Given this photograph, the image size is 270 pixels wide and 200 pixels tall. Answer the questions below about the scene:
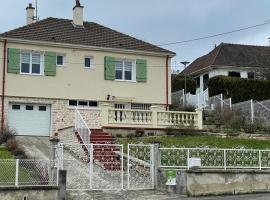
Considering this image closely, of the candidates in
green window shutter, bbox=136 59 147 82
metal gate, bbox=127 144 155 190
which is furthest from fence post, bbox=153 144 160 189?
green window shutter, bbox=136 59 147 82

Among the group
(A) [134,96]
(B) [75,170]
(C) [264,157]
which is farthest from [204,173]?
(A) [134,96]

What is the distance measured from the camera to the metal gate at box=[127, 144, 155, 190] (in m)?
21.3

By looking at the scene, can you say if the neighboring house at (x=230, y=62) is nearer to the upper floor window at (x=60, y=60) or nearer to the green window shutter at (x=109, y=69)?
the green window shutter at (x=109, y=69)

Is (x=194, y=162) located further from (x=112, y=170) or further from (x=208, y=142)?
(x=208, y=142)

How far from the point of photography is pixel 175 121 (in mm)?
34562

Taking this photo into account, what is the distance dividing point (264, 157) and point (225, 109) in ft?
51.7

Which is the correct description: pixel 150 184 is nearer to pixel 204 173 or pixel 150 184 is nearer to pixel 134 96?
pixel 204 173

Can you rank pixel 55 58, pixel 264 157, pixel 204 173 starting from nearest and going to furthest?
1. pixel 204 173
2. pixel 264 157
3. pixel 55 58

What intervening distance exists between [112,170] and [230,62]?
2983 centimetres

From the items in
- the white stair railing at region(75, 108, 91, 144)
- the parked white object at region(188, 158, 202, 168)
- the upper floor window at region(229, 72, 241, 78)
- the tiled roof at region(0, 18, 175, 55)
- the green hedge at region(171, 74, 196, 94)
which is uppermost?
the tiled roof at region(0, 18, 175, 55)

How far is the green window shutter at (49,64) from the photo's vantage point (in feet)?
116

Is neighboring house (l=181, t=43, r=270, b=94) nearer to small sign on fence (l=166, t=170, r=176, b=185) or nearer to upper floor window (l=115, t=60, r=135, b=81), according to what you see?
upper floor window (l=115, t=60, r=135, b=81)

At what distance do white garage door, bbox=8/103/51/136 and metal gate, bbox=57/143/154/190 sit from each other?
1057 centimetres

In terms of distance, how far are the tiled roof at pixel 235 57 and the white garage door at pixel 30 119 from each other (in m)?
19.8
